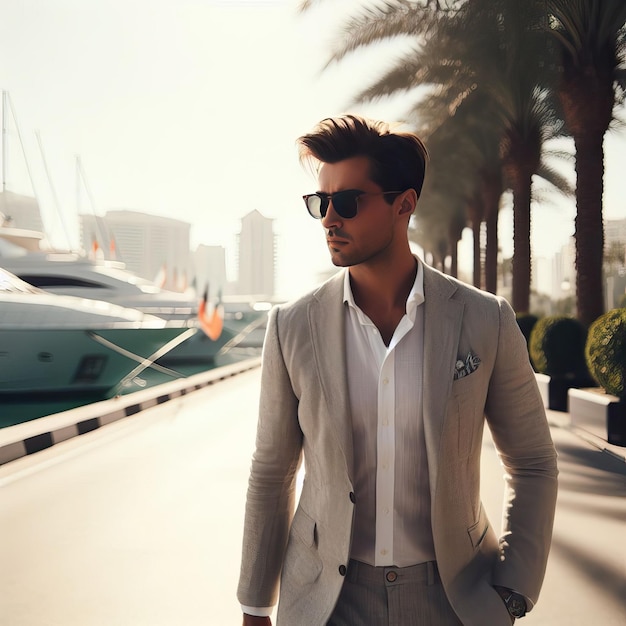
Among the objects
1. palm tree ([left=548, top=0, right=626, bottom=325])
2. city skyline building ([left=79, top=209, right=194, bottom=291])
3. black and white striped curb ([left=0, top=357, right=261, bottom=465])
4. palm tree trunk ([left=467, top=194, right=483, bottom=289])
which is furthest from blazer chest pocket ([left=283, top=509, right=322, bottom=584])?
city skyline building ([left=79, top=209, right=194, bottom=291])

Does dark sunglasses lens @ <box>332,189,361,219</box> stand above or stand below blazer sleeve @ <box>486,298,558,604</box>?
above

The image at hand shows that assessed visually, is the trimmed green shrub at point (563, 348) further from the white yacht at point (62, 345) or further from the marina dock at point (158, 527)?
the white yacht at point (62, 345)

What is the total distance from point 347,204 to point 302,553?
2.80 ft

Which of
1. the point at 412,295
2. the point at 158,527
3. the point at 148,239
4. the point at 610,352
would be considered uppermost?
the point at 148,239

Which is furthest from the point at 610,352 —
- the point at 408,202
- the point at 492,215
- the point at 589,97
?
the point at 492,215

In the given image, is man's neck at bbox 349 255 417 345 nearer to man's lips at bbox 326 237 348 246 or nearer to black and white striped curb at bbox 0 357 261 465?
man's lips at bbox 326 237 348 246

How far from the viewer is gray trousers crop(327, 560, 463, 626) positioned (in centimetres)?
175

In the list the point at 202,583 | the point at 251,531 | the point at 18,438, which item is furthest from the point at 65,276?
the point at 251,531

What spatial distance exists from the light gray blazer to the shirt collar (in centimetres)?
2

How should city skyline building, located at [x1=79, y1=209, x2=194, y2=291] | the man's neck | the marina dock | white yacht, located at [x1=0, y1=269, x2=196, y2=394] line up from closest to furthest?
the man's neck → the marina dock → white yacht, located at [x1=0, y1=269, x2=196, y2=394] → city skyline building, located at [x1=79, y1=209, x2=194, y2=291]

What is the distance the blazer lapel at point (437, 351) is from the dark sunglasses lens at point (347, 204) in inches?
9.9

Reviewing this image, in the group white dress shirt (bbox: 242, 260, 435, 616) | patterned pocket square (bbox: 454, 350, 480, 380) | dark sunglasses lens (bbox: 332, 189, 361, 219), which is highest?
dark sunglasses lens (bbox: 332, 189, 361, 219)

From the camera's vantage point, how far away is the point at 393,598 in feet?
5.75

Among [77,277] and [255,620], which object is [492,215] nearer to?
[77,277]
